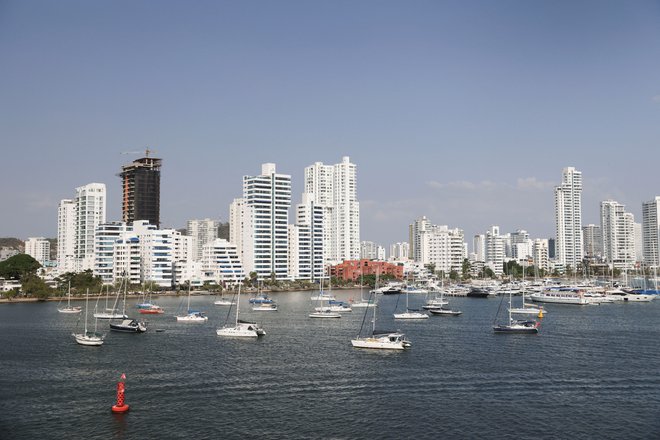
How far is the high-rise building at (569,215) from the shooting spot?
580 ft

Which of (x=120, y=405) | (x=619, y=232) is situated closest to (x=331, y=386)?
(x=120, y=405)

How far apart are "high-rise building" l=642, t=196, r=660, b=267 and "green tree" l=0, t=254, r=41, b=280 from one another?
544 ft

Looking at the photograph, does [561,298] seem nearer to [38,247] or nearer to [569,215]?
[569,215]

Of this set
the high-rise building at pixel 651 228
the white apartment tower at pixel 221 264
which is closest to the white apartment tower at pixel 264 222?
the white apartment tower at pixel 221 264

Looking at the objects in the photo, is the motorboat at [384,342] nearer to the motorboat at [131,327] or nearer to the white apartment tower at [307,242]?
the motorboat at [131,327]

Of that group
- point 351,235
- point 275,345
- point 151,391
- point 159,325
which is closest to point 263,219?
point 351,235

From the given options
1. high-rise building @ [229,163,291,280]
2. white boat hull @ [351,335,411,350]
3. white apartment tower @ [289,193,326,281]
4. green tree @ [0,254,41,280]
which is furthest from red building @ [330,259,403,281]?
white boat hull @ [351,335,411,350]

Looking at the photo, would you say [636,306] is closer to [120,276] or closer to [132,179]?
[120,276]

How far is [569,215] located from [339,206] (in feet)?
250

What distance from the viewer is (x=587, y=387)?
84.4ft

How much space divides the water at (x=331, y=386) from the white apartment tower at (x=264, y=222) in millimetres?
65815

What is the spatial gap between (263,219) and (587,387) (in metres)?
88.0

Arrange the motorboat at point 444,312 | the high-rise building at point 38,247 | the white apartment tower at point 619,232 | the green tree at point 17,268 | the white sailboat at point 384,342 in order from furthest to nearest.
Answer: the white apartment tower at point 619,232
the high-rise building at point 38,247
the green tree at point 17,268
the motorboat at point 444,312
the white sailboat at point 384,342

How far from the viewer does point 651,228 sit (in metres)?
188
